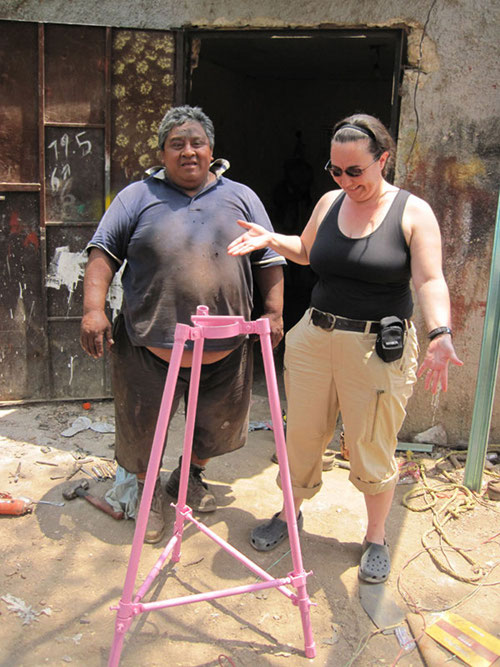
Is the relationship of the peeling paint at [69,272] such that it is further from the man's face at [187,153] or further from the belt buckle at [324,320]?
the belt buckle at [324,320]

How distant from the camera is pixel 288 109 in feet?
33.3

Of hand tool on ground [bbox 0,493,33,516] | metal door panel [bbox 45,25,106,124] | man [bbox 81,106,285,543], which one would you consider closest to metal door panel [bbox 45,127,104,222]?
metal door panel [bbox 45,25,106,124]

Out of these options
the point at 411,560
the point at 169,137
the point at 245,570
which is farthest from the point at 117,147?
the point at 411,560

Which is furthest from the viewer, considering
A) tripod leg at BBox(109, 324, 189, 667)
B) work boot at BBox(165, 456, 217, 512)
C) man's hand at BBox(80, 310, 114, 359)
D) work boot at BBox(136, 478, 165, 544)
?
work boot at BBox(165, 456, 217, 512)

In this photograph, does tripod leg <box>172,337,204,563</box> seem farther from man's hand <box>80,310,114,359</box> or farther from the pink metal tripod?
man's hand <box>80,310,114,359</box>

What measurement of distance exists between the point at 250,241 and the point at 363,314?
59 centimetres

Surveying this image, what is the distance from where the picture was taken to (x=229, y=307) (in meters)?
3.02

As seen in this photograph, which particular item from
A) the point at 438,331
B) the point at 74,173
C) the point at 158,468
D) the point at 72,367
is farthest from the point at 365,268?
the point at 72,367

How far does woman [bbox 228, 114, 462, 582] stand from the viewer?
99.2 inches

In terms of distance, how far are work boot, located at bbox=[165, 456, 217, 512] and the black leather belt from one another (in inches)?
50.5

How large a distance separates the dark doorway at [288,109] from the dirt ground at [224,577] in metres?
4.26

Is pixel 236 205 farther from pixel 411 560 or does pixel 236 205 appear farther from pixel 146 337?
pixel 411 560

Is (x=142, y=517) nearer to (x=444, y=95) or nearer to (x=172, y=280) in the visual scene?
(x=172, y=280)

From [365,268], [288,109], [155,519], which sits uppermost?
[288,109]
